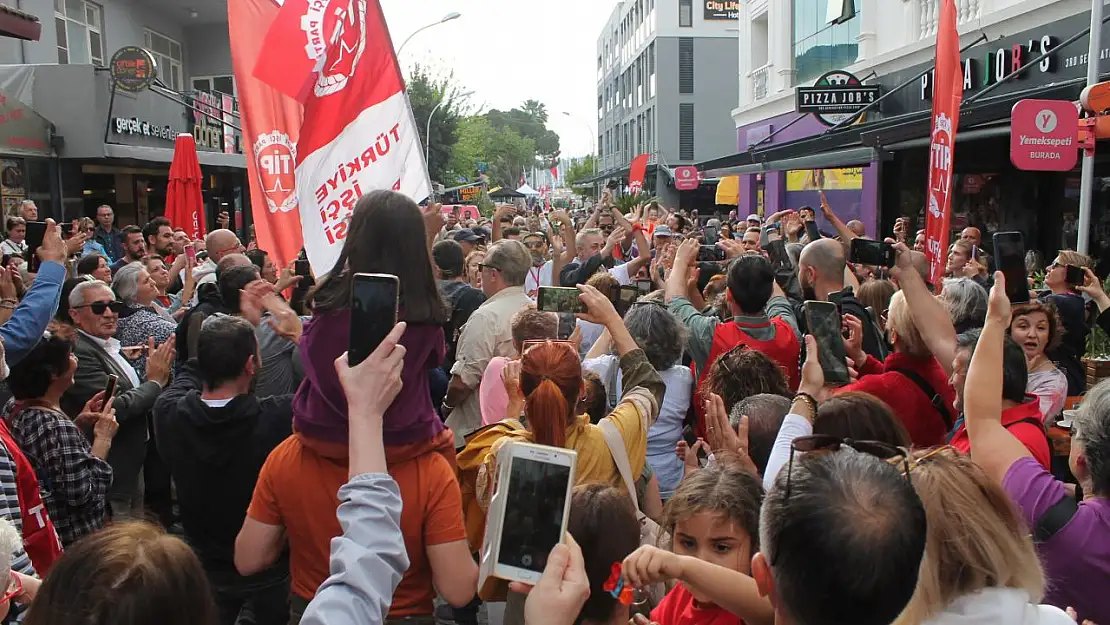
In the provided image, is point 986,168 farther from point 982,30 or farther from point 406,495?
point 406,495

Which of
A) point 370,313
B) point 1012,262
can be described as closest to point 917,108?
point 1012,262

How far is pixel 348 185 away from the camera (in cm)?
500

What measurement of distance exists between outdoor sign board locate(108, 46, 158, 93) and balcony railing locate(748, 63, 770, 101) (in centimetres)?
1692

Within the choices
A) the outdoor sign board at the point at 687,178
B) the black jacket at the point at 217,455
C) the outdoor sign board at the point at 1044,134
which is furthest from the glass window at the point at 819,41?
the black jacket at the point at 217,455

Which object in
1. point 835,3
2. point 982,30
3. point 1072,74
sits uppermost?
point 835,3

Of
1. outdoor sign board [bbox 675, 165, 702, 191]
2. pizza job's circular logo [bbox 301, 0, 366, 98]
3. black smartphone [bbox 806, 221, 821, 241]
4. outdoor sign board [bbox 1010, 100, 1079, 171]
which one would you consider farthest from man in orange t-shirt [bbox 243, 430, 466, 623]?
outdoor sign board [bbox 675, 165, 702, 191]

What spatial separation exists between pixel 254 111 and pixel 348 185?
3.31 ft

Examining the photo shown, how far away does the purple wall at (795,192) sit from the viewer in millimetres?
18969

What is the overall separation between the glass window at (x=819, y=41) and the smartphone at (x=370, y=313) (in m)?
20.0

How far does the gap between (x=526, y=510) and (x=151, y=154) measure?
18499 millimetres

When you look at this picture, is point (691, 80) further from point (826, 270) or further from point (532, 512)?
point (532, 512)

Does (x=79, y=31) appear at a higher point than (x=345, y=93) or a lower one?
higher

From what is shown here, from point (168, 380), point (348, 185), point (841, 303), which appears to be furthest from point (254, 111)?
point (841, 303)

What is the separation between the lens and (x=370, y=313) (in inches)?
74.8
